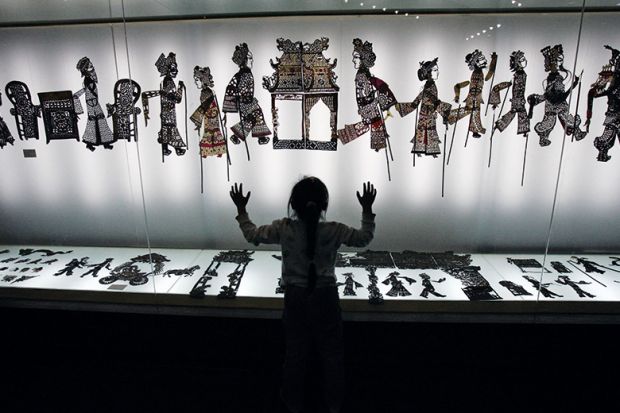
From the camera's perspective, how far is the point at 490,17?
2.64 m

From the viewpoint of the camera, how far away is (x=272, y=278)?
2.65 metres

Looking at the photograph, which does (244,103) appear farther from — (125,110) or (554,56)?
(554,56)

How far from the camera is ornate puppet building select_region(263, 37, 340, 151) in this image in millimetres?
2752

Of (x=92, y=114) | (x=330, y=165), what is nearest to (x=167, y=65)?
(x=92, y=114)

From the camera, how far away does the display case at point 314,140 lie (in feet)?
8.46

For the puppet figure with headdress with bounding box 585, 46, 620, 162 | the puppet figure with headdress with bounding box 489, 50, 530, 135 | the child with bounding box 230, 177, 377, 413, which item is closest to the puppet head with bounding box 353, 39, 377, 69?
the puppet figure with headdress with bounding box 489, 50, 530, 135

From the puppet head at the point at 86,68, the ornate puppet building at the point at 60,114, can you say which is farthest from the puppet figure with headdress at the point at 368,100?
the ornate puppet building at the point at 60,114

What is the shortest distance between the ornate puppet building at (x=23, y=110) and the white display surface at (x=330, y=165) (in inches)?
2.7

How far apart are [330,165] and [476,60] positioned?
137 cm

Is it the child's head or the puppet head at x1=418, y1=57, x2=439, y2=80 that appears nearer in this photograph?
the child's head

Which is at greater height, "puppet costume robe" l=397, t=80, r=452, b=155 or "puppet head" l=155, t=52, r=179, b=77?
"puppet head" l=155, t=52, r=179, b=77

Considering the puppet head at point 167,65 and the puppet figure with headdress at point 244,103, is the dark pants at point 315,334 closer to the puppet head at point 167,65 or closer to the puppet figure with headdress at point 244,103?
the puppet figure with headdress at point 244,103

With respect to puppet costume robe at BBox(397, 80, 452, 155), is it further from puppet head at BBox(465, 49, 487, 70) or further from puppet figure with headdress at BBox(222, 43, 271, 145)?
puppet figure with headdress at BBox(222, 43, 271, 145)

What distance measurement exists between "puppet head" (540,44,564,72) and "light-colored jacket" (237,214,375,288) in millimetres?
2016
